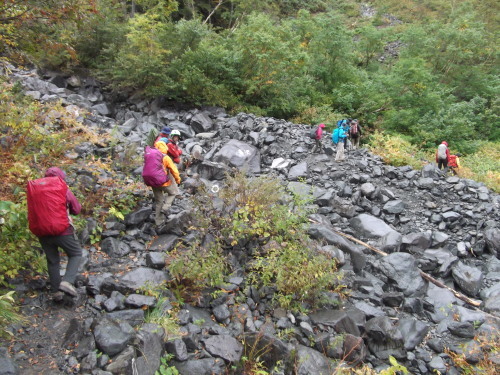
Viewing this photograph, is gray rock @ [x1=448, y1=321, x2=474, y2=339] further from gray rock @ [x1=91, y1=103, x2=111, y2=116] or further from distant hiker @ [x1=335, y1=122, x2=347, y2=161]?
gray rock @ [x1=91, y1=103, x2=111, y2=116]

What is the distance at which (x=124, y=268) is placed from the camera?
18.6 feet

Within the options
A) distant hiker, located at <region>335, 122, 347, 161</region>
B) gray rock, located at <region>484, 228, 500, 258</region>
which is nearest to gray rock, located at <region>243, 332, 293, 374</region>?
gray rock, located at <region>484, 228, 500, 258</region>

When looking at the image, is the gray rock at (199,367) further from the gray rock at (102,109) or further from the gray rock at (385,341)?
the gray rock at (102,109)

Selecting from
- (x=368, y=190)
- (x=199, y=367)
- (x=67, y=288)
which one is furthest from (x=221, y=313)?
(x=368, y=190)

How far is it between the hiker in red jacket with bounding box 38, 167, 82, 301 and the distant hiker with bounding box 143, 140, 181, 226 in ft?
5.90

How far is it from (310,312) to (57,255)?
12.3ft

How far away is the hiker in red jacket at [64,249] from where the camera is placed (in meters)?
4.54

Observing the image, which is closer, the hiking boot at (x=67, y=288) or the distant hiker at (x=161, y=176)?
the hiking boot at (x=67, y=288)

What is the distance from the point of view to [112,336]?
3922 mm

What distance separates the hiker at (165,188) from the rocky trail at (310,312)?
0.84 feet

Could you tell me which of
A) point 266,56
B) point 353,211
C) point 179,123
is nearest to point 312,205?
point 353,211

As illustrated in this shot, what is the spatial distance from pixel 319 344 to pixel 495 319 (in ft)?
11.9

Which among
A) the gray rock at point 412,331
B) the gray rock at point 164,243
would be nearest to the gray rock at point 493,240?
the gray rock at point 412,331

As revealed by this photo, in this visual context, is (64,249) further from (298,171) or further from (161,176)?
(298,171)
